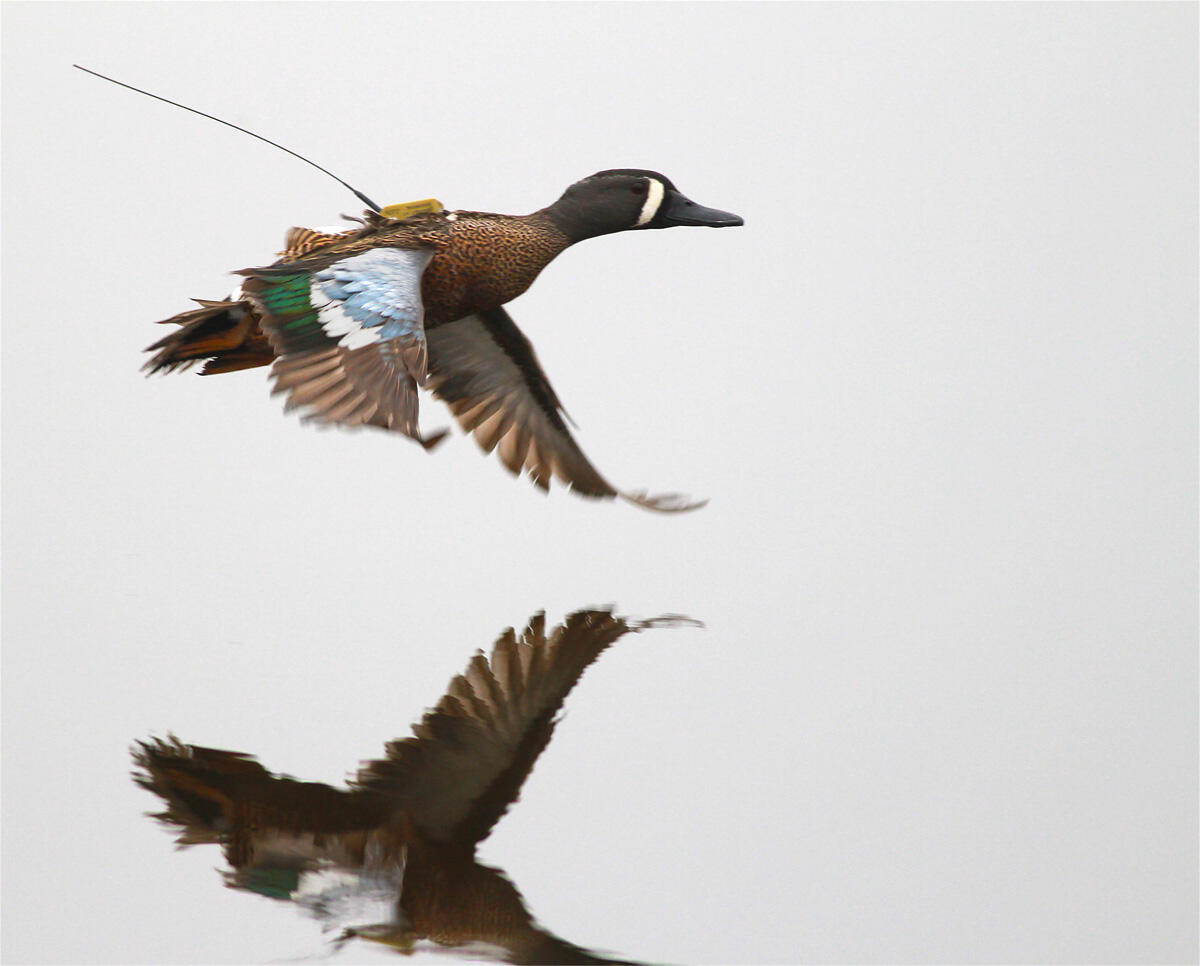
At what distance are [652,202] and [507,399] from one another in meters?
0.86

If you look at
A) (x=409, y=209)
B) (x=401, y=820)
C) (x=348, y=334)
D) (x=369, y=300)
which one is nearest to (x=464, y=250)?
(x=409, y=209)

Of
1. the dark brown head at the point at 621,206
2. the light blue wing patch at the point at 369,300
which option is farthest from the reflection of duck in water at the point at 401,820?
the dark brown head at the point at 621,206

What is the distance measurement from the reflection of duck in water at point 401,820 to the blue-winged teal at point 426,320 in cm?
74

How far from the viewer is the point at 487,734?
3.71m

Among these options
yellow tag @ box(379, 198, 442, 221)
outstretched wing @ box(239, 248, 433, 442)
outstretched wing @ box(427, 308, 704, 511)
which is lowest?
outstretched wing @ box(239, 248, 433, 442)

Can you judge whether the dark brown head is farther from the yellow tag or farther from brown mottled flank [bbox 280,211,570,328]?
Result: the yellow tag

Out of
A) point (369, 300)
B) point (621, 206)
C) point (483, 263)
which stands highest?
point (621, 206)

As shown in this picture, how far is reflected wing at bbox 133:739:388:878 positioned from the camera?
3.03 m

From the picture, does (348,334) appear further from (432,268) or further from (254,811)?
(254,811)

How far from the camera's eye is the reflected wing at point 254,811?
3.03 metres

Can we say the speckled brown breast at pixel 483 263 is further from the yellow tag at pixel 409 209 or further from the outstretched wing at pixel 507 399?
the outstretched wing at pixel 507 399

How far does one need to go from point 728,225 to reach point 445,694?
7.10 ft

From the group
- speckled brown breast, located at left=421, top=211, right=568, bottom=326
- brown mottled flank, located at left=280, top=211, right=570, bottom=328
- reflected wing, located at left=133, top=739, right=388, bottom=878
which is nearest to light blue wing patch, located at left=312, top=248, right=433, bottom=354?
brown mottled flank, located at left=280, top=211, right=570, bottom=328

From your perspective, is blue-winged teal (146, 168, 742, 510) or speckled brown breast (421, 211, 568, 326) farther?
speckled brown breast (421, 211, 568, 326)
